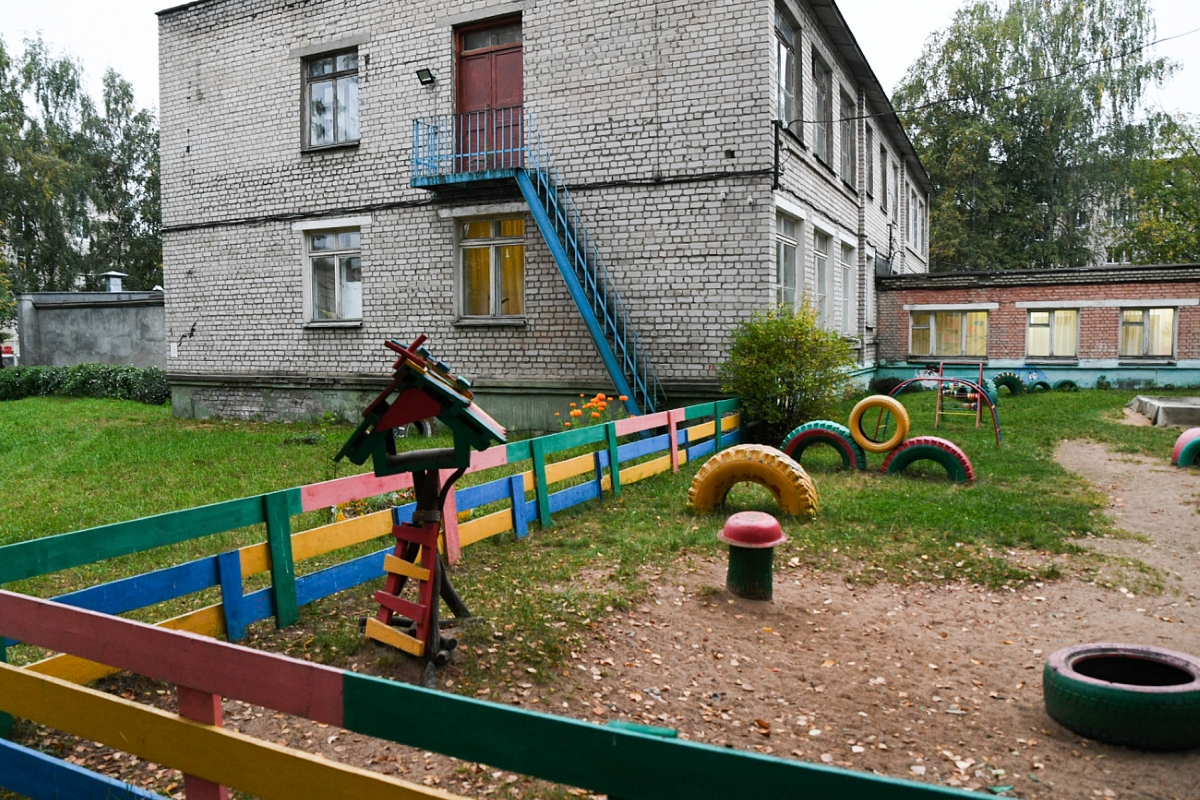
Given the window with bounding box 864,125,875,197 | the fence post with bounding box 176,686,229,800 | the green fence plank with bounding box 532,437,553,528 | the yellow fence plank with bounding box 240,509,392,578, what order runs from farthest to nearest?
Result: the window with bounding box 864,125,875,197
the green fence plank with bounding box 532,437,553,528
the yellow fence plank with bounding box 240,509,392,578
the fence post with bounding box 176,686,229,800

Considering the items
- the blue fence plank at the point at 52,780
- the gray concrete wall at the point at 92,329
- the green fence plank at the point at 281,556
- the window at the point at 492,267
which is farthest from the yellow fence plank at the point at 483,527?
the gray concrete wall at the point at 92,329

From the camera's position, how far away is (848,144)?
18781 millimetres

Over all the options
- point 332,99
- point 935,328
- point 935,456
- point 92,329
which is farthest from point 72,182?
point 935,456

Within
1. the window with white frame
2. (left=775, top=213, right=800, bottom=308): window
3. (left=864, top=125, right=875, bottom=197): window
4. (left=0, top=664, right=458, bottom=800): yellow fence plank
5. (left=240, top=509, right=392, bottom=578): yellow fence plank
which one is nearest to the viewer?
(left=0, top=664, right=458, bottom=800): yellow fence plank

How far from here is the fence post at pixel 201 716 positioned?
2332 mm

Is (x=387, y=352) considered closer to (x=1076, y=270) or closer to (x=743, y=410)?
(x=743, y=410)

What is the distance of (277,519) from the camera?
4.93 meters

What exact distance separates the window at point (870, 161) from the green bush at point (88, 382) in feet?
55.3

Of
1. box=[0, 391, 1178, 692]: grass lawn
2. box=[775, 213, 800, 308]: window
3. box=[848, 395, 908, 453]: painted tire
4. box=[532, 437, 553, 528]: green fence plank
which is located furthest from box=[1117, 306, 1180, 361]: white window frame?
box=[532, 437, 553, 528]: green fence plank

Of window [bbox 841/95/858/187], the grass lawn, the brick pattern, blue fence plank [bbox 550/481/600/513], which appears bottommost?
the grass lawn

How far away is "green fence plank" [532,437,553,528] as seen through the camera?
7438mm

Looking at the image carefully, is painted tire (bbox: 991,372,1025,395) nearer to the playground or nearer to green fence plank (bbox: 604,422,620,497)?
the playground

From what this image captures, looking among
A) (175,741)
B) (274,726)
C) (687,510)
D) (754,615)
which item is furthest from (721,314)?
(175,741)

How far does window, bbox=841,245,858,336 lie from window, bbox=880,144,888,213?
4033 mm
